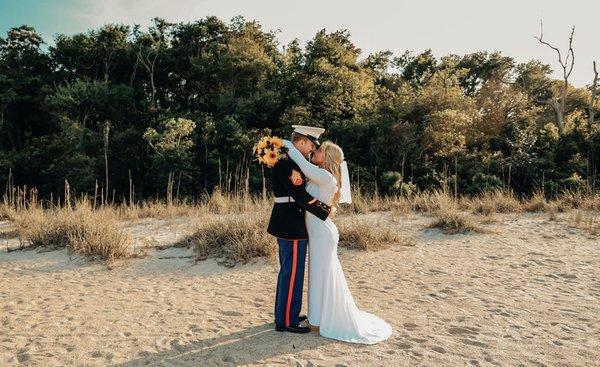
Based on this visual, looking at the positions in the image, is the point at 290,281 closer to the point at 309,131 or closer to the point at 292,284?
the point at 292,284

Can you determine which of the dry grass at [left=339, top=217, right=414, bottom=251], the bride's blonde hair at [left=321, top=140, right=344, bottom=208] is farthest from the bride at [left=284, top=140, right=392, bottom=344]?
the dry grass at [left=339, top=217, right=414, bottom=251]

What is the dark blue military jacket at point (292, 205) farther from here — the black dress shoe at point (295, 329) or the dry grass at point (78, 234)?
the dry grass at point (78, 234)

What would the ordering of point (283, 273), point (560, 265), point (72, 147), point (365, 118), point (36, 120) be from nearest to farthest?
point (283, 273) < point (560, 265) < point (365, 118) < point (72, 147) < point (36, 120)

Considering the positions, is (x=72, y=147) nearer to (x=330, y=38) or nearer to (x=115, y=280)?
(x=330, y=38)

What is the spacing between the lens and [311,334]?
3.69m

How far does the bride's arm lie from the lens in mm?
3344

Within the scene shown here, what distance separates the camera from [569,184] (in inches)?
573

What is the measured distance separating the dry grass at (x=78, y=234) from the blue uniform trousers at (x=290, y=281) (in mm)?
3213

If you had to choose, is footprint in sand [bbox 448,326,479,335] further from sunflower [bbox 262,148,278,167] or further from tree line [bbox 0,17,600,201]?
tree line [bbox 0,17,600,201]

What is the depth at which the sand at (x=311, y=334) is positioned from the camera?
129 inches

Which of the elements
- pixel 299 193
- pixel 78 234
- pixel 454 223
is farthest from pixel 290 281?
pixel 454 223

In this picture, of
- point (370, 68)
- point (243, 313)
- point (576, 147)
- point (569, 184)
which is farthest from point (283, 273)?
point (370, 68)

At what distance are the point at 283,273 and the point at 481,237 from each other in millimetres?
5015

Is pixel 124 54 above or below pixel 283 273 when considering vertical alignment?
above
